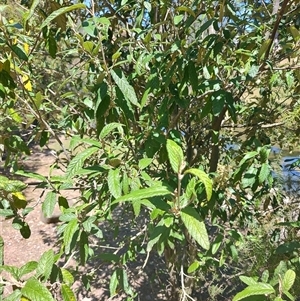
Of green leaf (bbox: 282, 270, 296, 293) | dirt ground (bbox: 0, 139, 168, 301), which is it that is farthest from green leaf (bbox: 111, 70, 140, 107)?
dirt ground (bbox: 0, 139, 168, 301)

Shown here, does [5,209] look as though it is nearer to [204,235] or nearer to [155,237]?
[155,237]

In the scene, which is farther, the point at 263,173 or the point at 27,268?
the point at 263,173

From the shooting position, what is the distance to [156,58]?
1.41 meters

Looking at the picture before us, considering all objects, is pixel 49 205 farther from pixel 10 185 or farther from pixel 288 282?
pixel 288 282

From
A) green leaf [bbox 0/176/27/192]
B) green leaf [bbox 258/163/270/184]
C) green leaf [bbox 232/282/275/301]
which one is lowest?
green leaf [bbox 232/282/275/301]

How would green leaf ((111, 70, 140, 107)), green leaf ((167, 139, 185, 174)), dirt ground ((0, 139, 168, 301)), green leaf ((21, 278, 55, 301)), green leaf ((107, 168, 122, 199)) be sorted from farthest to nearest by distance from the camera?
dirt ground ((0, 139, 168, 301)) → green leaf ((111, 70, 140, 107)) → green leaf ((107, 168, 122, 199)) → green leaf ((167, 139, 185, 174)) → green leaf ((21, 278, 55, 301))

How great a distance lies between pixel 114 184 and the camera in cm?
98

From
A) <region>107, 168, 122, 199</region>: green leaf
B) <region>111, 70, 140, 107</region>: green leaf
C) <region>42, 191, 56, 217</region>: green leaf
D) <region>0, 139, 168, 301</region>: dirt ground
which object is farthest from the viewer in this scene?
<region>0, 139, 168, 301</region>: dirt ground

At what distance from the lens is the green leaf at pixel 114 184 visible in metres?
0.96

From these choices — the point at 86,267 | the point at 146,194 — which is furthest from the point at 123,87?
the point at 86,267

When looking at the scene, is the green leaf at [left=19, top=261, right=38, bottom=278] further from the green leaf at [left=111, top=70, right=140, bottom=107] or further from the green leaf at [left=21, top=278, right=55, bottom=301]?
the green leaf at [left=111, top=70, right=140, bottom=107]

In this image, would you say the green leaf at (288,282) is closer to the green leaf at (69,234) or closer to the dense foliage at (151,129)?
the dense foliage at (151,129)

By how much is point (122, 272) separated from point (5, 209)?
0.54 meters

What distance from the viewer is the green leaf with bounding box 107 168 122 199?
37.6 inches
